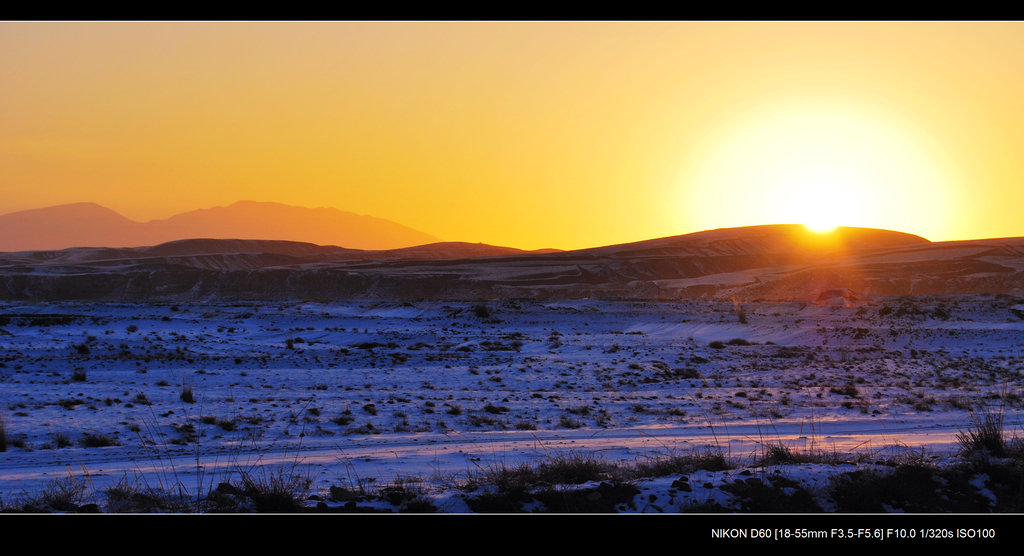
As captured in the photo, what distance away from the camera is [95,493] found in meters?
7.36

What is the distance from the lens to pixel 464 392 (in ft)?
61.1

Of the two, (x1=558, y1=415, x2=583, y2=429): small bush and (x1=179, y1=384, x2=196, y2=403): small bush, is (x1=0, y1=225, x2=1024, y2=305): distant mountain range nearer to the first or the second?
(x1=558, y1=415, x2=583, y2=429): small bush

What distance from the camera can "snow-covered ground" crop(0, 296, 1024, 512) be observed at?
9781 millimetres

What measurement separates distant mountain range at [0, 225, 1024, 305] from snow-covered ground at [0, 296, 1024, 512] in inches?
791

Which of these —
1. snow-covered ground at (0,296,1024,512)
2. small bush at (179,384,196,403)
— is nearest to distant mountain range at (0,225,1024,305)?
snow-covered ground at (0,296,1024,512)

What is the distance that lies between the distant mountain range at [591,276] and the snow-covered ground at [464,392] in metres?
20.1

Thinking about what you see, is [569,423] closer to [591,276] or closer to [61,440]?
[61,440]

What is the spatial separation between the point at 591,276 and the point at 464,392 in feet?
244

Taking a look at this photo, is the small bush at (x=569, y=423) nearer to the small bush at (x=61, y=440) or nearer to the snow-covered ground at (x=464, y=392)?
the snow-covered ground at (x=464, y=392)

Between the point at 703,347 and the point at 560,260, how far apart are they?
247ft

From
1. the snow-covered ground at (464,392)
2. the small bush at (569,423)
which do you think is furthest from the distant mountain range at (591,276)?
the small bush at (569,423)

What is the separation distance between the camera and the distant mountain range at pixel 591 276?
7288cm

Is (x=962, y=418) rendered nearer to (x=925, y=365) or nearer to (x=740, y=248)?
(x=925, y=365)

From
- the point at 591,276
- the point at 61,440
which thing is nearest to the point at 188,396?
the point at 61,440
